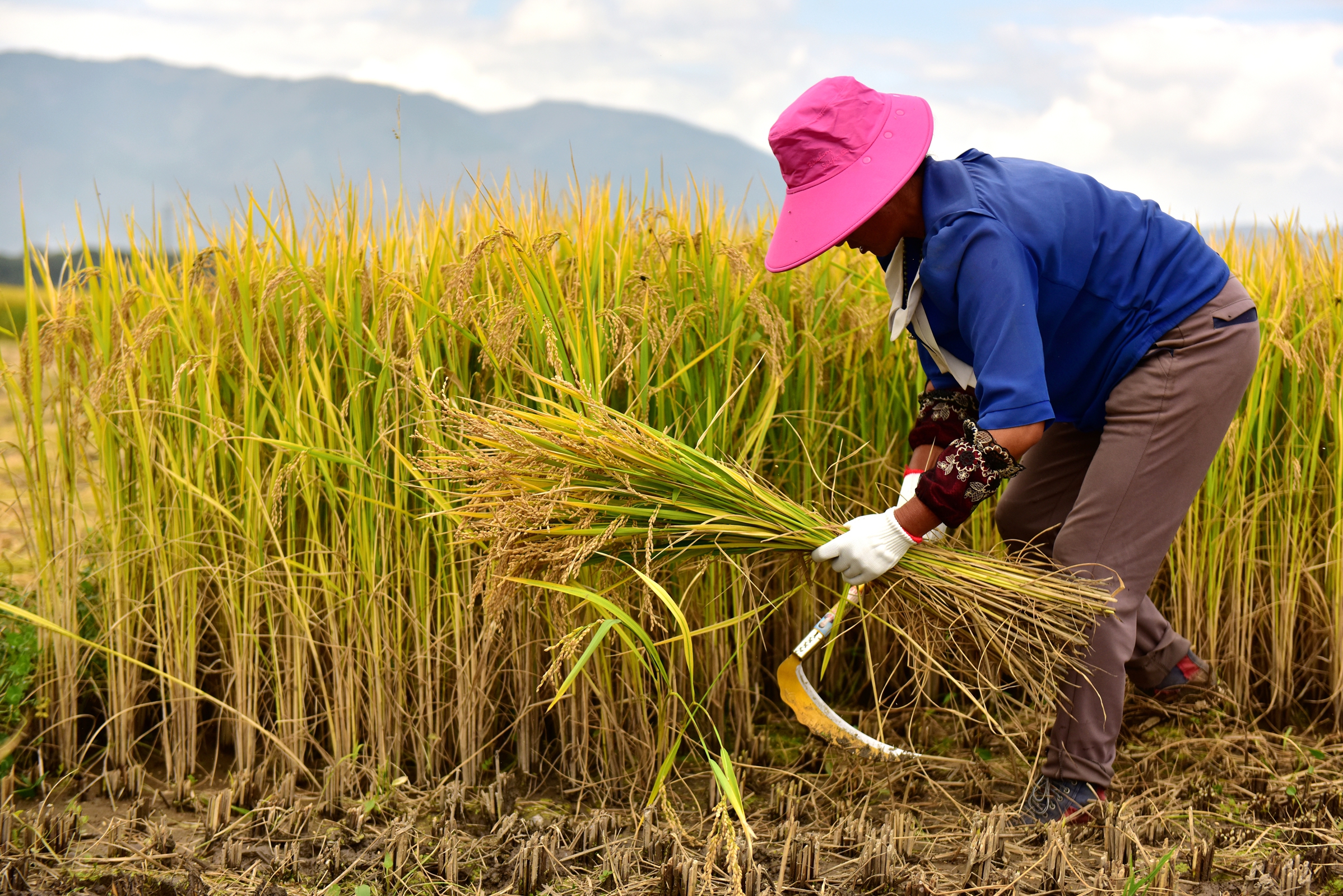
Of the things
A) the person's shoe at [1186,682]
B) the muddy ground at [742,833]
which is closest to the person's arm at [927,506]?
the muddy ground at [742,833]

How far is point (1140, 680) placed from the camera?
2467mm

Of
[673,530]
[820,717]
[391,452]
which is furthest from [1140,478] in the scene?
[391,452]

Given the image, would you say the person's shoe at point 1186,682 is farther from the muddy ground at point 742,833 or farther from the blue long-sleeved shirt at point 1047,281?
the blue long-sleeved shirt at point 1047,281

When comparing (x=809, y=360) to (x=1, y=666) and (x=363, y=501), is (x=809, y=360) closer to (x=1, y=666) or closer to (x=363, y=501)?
(x=363, y=501)

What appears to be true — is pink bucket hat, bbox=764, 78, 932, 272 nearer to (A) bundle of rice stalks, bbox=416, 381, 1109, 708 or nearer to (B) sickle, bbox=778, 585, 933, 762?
(A) bundle of rice stalks, bbox=416, 381, 1109, 708

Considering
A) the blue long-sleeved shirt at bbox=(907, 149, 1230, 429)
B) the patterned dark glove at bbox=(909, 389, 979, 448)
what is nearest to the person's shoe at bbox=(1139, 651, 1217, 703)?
the blue long-sleeved shirt at bbox=(907, 149, 1230, 429)

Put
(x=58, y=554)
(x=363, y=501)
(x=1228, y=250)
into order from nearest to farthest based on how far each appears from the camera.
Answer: (x=363, y=501) → (x=58, y=554) → (x=1228, y=250)

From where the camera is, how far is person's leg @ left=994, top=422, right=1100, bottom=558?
7.70 feet

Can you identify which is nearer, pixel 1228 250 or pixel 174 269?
pixel 174 269

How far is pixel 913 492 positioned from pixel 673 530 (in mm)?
570

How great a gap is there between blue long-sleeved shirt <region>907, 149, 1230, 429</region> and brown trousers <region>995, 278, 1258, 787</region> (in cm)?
6

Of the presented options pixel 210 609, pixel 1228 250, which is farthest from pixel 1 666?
pixel 1228 250

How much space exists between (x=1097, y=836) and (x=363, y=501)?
1.88 meters

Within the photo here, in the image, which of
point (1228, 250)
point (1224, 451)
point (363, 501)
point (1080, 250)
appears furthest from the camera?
point (1228, 250)
